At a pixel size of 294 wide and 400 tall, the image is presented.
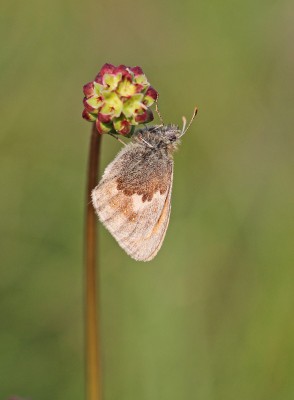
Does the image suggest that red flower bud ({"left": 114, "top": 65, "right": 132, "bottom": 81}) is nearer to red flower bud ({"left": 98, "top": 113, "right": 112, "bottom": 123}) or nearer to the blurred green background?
red flower bud ({"left": 98, "top": 113, "right": 112, "bottom": 123})

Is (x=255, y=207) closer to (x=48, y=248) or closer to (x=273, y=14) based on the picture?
(x=48, y=248)

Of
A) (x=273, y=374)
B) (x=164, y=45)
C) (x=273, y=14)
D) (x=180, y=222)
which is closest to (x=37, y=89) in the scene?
(x=164, y=45)

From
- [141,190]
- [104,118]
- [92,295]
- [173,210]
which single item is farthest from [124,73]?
[173,210]

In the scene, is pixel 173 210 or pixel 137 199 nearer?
pixel 137 199

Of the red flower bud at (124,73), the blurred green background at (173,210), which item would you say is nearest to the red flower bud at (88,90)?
the red flower bud at (124,73)

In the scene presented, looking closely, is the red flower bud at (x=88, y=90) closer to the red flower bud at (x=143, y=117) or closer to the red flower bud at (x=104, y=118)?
the red flower bud at (x=104, y=118)

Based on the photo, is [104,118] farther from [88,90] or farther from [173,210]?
[173,210]

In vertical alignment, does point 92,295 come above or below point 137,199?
below

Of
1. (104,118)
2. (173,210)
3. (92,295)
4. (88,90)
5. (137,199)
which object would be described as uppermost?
(88,90)

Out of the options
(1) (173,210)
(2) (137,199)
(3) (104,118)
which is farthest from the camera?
(1) (173,210)
